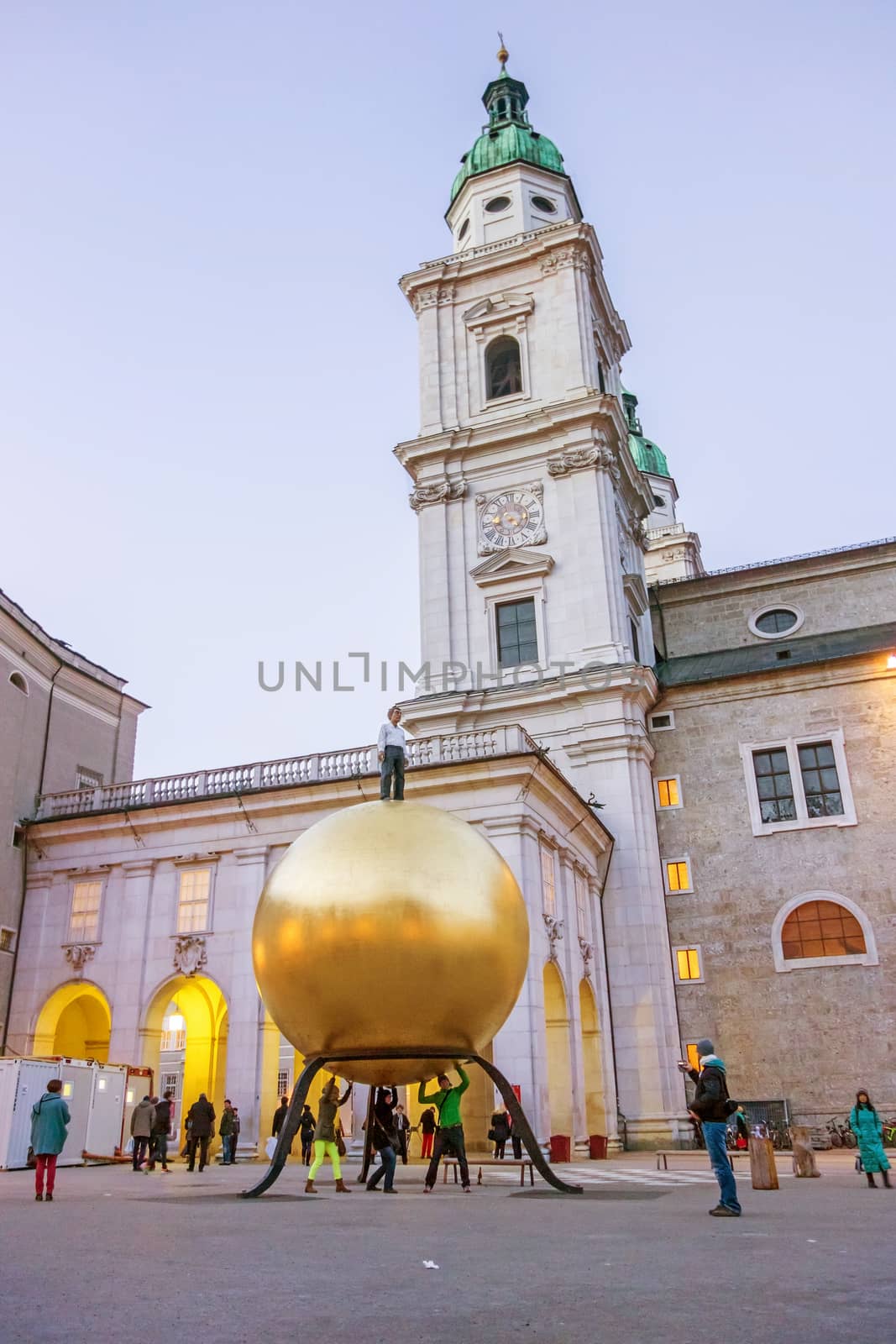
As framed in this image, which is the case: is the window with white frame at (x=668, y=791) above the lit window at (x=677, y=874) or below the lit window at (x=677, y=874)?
above

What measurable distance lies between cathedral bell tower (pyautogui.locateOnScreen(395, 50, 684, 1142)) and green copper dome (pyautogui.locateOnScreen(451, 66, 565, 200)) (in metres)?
0.16

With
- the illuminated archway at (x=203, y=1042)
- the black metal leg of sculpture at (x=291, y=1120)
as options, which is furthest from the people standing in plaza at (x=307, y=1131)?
the black metal leg of sculpture at (x=291, y=1120)

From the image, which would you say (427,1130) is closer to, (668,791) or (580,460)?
(668,791)

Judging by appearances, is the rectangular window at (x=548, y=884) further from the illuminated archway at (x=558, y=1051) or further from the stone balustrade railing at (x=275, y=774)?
the stone balustrade railing at (x=275, y=774)

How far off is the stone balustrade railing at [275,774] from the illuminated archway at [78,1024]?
16.0 ft

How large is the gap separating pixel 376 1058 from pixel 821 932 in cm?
2369

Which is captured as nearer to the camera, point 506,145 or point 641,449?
point 506,145

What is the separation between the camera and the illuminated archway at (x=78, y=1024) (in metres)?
27.6

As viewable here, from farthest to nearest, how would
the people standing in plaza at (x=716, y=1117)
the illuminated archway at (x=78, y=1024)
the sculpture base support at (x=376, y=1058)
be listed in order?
the illuminated archway at (x=78, y=1024) → the people standing in plaza at (x=716, y=1117) → the sculpture base support at (x=376, y=1058)

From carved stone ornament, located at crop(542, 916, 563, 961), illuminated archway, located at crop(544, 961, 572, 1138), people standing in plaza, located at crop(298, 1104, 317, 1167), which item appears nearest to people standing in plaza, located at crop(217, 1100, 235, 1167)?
people standing in plaza, located at crop(298, 1104, 317, 1167)

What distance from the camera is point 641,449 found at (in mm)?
70375

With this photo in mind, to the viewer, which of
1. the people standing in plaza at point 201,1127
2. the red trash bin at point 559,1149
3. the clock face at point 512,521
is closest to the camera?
the people standing in plaza at point 201,1127

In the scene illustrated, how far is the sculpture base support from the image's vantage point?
9727 millimetres

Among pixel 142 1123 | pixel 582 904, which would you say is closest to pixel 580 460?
pixel 582 904
